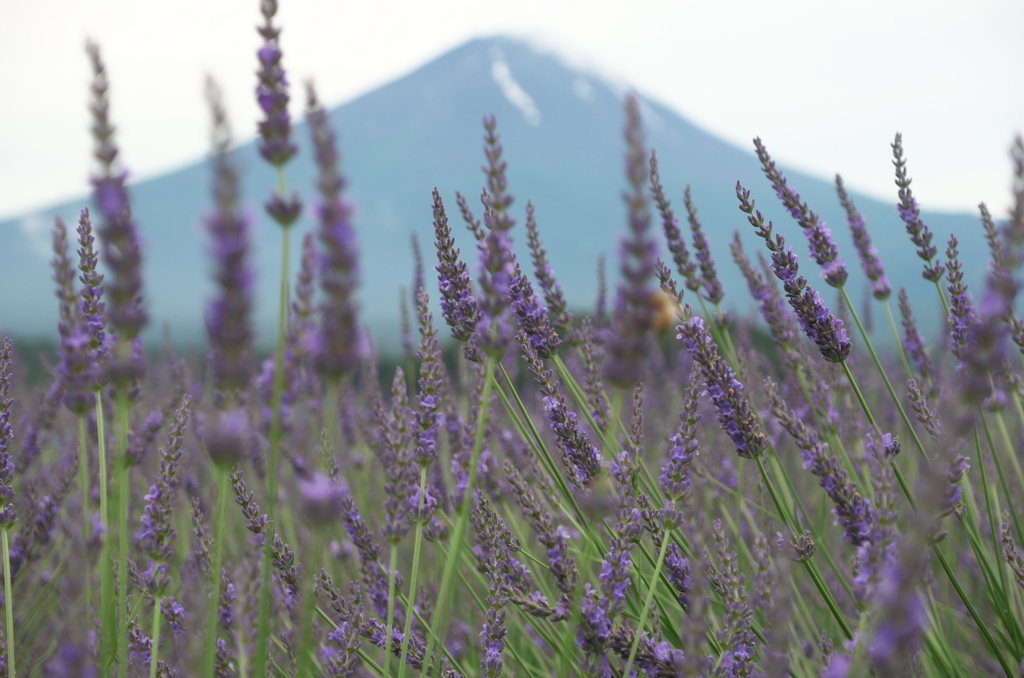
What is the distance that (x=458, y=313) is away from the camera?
57.5 inches

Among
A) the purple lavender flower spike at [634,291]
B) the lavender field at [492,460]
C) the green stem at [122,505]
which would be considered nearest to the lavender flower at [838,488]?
the lavender field at [492,460]

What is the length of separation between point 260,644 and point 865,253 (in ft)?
7.04

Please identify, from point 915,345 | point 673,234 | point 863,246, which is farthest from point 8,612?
point 915,345

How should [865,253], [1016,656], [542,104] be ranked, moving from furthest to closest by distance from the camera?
[542,104], [865,253], [1016,656]

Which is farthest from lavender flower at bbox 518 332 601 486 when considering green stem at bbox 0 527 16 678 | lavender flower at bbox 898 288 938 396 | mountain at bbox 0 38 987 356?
mountain at bbox 0 38 987 356

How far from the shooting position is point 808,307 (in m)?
1.63

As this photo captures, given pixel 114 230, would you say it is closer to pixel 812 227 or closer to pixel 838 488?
pixel 838 488

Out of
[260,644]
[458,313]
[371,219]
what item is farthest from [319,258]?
[371,219]

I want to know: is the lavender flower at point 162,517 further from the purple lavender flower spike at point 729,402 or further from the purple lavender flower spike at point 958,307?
the purple lavender flower spike at point 958,307

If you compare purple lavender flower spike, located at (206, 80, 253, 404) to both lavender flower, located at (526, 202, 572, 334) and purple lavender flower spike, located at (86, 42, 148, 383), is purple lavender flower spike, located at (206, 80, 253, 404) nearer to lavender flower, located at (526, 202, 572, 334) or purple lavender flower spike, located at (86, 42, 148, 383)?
purple lavender flower spike, located at (86, 42, 148, 383)

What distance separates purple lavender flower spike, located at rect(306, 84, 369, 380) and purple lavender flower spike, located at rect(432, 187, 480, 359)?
0.61 meters

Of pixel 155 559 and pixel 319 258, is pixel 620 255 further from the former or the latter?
pixel 155 559

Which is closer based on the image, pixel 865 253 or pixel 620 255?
pixel 620 255

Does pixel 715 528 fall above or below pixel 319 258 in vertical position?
below
